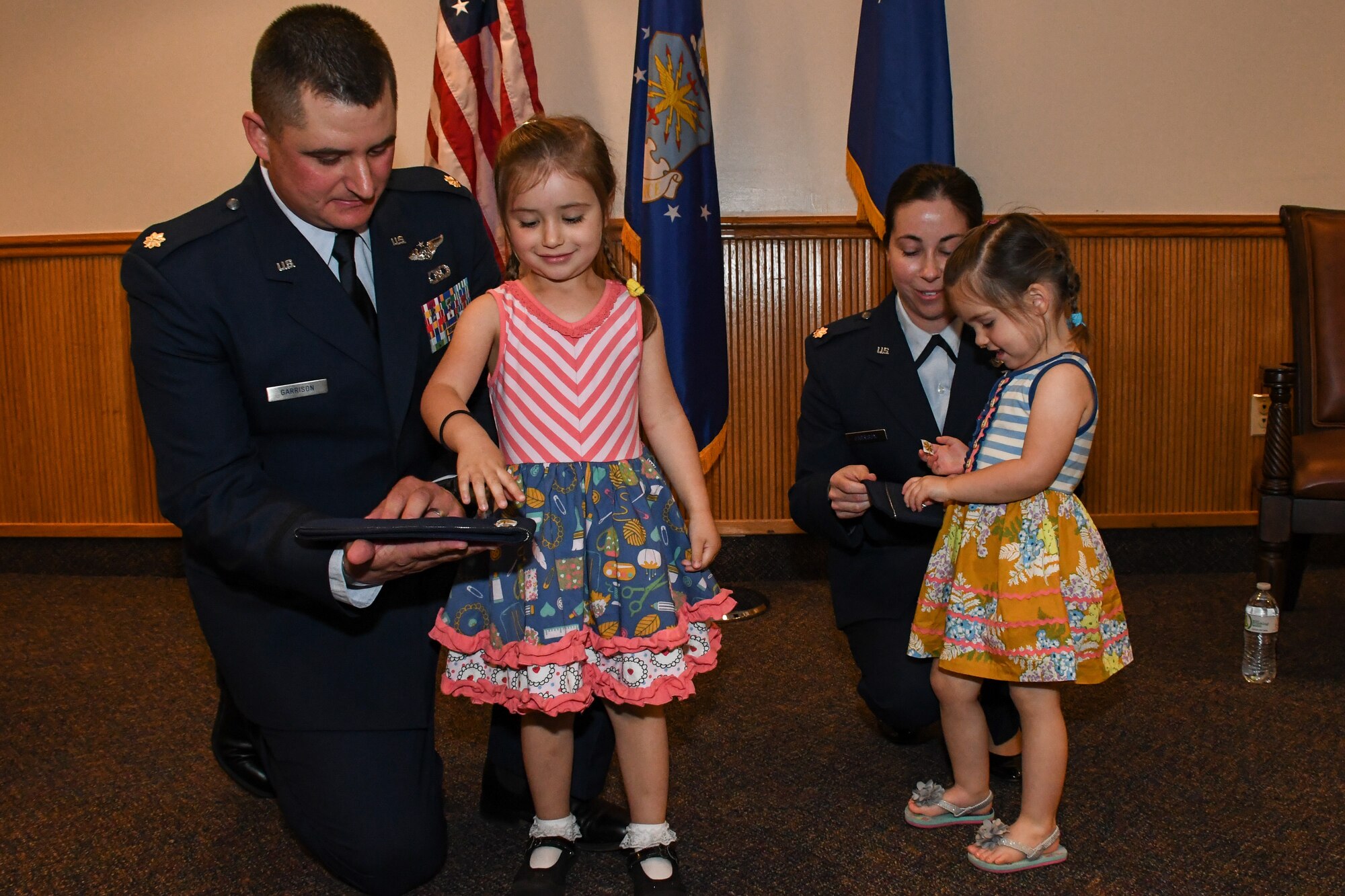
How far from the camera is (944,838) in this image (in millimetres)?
1876

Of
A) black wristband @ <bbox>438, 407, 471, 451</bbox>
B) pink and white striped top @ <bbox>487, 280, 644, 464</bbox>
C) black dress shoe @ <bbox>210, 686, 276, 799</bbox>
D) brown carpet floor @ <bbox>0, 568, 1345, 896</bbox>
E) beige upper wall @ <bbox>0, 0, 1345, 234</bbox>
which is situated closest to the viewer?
black wristband @ <bbox>438, 407, 471, 451</bbox>

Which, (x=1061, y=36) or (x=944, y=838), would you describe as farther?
(x=1061, y=36)

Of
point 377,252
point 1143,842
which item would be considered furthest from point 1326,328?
point 377,252

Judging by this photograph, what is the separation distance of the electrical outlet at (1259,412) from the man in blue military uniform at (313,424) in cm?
286

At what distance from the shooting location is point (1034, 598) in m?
1.70

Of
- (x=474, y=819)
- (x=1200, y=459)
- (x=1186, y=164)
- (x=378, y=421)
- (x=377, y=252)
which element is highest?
(x=1186, y=164)

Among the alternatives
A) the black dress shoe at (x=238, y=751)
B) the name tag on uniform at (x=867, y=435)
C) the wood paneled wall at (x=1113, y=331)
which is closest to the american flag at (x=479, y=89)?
the wood paneled wall at (x=1113, y=331)

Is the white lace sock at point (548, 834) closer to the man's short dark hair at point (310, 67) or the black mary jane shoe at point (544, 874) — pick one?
the black mary jane shoe at point (544, 874)

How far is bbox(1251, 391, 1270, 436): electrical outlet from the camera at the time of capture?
3.68 m

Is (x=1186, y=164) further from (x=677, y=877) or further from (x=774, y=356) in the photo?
(x=677, y=877)

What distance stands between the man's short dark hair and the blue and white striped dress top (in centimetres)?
110

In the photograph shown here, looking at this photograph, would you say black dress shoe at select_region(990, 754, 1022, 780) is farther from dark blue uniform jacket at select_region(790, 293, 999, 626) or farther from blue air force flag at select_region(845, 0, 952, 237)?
blue air force flag at select_region(845, 0, 952, 237)

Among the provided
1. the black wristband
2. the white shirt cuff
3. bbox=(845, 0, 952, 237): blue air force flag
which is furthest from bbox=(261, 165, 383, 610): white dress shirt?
bbox=(845, 0, 952, 237): blue air force flag

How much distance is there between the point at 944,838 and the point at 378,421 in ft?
3.89
